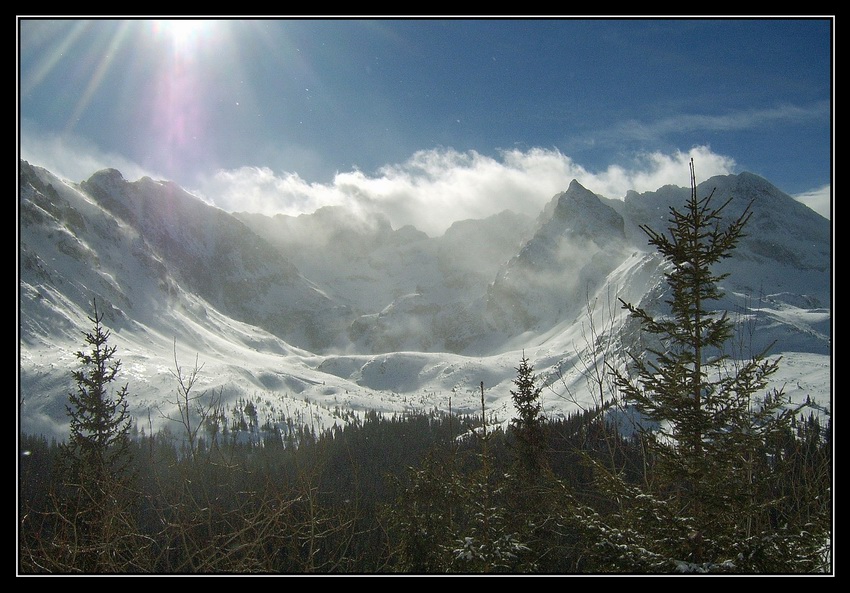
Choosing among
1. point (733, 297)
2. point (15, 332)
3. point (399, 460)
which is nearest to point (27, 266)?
point (399, 460)

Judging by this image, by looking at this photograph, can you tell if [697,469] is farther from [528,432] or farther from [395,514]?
[528,432]

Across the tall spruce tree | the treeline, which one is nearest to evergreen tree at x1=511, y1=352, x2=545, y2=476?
the treeline

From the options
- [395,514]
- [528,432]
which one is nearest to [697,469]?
[395,514]

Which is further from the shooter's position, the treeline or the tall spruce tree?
the treeline

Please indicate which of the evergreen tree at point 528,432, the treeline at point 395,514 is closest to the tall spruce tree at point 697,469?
the treeline at point 395,514

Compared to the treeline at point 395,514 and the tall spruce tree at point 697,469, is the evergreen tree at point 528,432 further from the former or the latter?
the tall spruce tree at point 697,469

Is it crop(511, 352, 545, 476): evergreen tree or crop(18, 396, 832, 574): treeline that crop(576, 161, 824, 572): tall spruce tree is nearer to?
crop(18, 396, 832, 574): treeline

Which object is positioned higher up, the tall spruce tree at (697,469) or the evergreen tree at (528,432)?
the tall spruce tree at (697,469)

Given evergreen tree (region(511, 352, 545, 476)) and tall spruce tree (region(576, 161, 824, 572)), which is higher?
tall spruce tree (region(576, 161, 824, 572))

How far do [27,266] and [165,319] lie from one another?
52081 millimetres

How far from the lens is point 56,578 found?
156 inches

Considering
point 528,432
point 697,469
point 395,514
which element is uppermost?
point 697,469

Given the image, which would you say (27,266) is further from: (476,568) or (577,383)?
(476,568)

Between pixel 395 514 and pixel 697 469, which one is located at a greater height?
pixel 697 469
